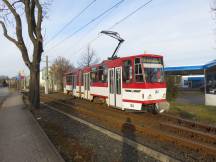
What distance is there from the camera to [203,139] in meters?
8.40

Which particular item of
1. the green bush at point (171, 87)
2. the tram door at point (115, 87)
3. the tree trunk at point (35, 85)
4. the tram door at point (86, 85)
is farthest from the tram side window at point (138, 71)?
the tree trunk at point (35, 85)

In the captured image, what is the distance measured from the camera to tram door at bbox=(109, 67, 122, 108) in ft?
48.5

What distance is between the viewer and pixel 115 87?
15273 millimetres

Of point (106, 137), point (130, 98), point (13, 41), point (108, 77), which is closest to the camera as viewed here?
point (106, 137)

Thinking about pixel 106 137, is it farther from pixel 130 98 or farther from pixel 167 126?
pixel 130 98

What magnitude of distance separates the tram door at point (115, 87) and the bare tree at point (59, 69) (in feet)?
165

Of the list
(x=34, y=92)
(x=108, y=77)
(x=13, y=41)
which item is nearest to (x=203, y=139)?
(x=108, y=77)

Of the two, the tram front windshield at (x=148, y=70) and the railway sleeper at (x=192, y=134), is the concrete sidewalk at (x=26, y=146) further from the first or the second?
the tram front windshield at (x=148, y=70)

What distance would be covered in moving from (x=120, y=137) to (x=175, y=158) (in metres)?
2.68

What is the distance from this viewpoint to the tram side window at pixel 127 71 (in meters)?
13.8

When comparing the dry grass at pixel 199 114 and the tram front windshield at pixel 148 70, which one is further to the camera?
the tram front windshield at pixel 148 70

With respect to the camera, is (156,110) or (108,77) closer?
(156,110)

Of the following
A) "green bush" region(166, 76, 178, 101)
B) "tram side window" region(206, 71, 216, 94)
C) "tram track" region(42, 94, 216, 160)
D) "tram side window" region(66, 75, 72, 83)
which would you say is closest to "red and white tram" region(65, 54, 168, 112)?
"tram track" region(42, 94, 216, 160)

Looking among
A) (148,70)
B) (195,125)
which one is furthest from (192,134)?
(148,70)
